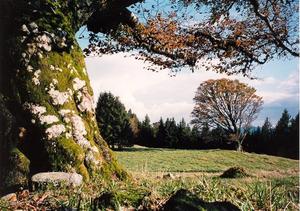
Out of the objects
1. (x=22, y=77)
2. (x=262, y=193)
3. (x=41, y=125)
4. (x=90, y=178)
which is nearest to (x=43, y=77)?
(x=22, y=77)

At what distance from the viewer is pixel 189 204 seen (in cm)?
261

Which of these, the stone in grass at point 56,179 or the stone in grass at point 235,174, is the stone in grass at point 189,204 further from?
the stone in grass at point 235,174

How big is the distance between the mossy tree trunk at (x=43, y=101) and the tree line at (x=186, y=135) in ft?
150

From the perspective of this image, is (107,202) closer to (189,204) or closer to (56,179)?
(189,204)

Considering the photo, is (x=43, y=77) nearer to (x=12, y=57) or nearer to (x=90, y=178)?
(x=12, y=57)

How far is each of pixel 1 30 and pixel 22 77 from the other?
1174 millimetres

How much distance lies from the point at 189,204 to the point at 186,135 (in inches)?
2425

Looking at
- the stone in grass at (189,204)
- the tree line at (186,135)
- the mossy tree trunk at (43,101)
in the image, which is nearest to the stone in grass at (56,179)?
the mossy tree trunk at (43,101)

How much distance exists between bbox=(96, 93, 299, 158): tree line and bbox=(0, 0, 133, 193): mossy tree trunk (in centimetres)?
4575

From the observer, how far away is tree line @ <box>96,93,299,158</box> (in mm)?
51594

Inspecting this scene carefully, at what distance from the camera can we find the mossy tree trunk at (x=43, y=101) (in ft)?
20.4

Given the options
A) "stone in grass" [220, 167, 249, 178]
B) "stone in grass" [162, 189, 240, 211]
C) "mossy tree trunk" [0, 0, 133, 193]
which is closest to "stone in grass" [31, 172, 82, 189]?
"mossy tree trunk" [0, 0, 133, 193]

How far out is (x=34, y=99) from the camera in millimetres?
6516

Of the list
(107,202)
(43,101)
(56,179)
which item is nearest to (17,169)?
(43,101)
